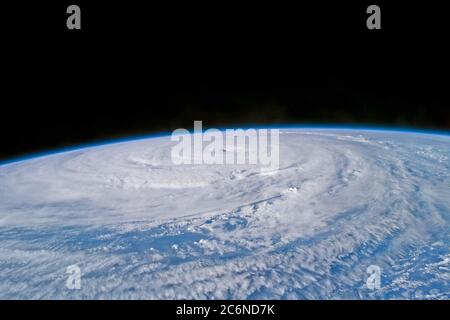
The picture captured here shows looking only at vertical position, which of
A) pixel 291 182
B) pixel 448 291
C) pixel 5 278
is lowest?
pixel 5 278

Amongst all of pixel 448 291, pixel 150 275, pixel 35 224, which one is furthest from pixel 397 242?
pixel 35 224

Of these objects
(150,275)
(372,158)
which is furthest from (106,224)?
(372,158)

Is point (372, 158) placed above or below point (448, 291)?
above

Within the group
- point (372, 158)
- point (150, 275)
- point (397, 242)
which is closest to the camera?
point (150, 275)

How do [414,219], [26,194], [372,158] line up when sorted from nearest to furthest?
[414,219], [26,194], [372,158]

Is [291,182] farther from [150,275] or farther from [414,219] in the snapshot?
[150,275]

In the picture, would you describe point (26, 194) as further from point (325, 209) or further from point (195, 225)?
point (325, 209)

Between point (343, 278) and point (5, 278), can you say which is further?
point (5, 278)
